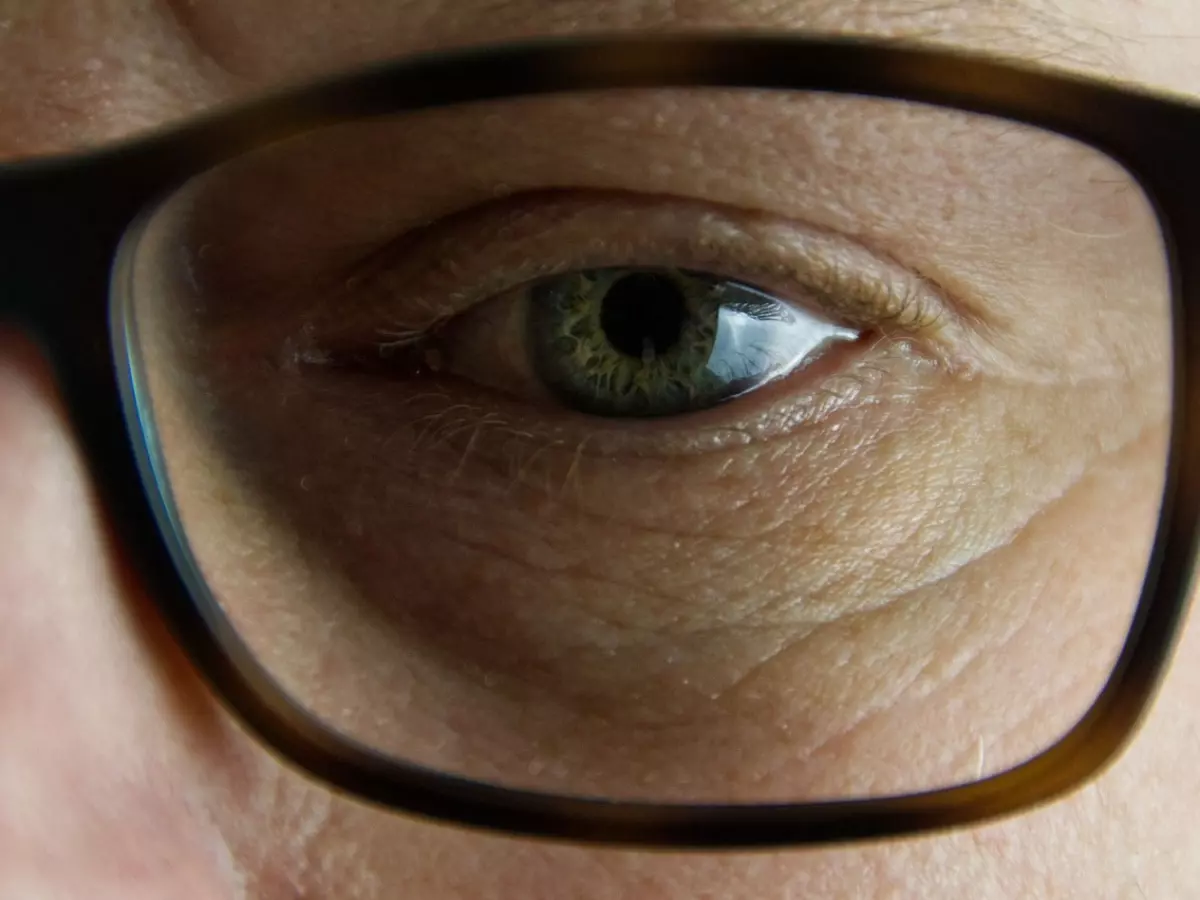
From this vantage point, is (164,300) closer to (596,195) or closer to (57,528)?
(57,528)

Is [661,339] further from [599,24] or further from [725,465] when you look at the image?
[599,24]

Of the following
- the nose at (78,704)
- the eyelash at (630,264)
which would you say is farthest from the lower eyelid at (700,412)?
the nose at (78,704)

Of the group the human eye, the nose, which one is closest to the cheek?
the human eye

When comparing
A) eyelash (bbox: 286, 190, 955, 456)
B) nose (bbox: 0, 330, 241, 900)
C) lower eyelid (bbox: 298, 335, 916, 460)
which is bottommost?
nose (bbox: 0, 330, 241, 900)

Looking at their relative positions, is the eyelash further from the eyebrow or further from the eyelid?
the eyebrow

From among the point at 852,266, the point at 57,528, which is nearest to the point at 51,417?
the point at 57,528

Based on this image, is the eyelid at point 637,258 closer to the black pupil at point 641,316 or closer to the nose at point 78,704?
the black pupil at point 641,316

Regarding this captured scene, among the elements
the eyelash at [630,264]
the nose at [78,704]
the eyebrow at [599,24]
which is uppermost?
the eyebrow at [599,24]

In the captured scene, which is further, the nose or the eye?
the eye
